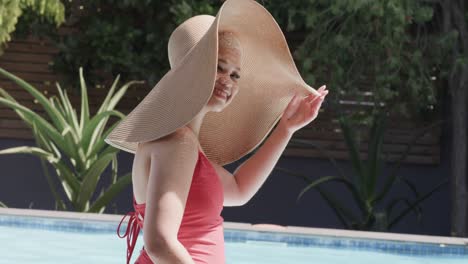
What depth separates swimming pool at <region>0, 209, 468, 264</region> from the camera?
22.3 ft

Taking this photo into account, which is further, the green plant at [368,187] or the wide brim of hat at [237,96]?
the green plant at [368,187]

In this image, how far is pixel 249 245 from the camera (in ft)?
23.3

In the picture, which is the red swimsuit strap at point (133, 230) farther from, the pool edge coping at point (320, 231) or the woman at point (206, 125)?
the pool edge coping at point (320, 231)

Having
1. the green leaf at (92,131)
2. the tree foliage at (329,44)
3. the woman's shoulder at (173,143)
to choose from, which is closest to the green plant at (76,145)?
the green leaf at (92,131)

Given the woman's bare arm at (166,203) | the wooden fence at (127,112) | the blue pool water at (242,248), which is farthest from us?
the wooden fence at (127,112)

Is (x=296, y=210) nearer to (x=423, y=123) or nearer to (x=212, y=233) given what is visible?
(x=423, y=123)

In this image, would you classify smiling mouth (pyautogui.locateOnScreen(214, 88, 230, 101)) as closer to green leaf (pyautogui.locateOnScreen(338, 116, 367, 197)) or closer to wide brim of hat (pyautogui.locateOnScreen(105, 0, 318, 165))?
wide brim of hat (pyautogui.locateOnScreen(105, 0, 318, 165))

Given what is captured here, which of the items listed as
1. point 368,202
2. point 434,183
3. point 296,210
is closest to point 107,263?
point 368,202

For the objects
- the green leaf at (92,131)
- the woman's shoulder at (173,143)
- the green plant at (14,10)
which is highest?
the woman's shoulder at (173,143)

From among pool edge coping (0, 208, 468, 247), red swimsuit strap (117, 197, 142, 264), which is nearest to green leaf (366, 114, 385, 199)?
pool edge coping (0, 208, 468, 247)

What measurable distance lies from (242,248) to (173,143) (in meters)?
5.35

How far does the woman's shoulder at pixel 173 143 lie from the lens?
1.77 m

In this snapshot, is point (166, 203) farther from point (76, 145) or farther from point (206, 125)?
point (76, 145)

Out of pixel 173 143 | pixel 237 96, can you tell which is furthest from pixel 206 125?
pixel 173 143
